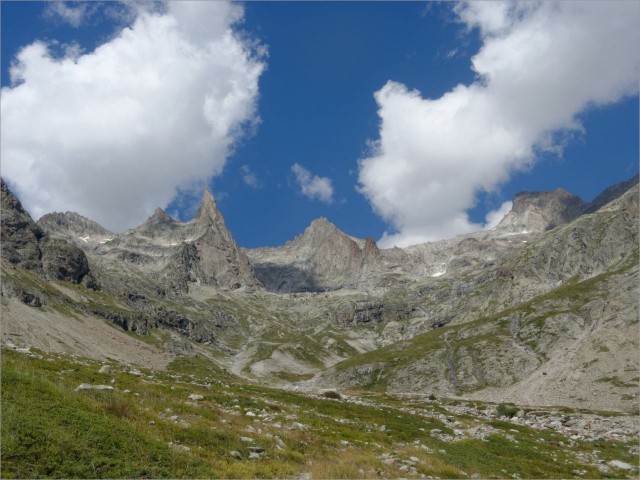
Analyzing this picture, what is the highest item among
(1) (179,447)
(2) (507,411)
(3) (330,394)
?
(2) (507,411)

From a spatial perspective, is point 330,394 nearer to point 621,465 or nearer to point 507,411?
point 507,411

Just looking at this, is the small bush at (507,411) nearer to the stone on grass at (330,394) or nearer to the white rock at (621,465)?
the stone on grass at (330,394)

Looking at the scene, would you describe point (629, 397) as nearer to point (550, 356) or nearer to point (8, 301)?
point (550, 356)

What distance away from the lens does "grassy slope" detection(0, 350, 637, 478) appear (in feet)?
60.1

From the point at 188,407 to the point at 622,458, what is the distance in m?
37.8

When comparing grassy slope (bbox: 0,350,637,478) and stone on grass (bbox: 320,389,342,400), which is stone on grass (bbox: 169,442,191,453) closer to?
grassy slope (bbox: 0,350,637,478)

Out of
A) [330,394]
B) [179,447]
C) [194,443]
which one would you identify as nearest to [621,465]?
[194,443]

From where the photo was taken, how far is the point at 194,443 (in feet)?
76.5

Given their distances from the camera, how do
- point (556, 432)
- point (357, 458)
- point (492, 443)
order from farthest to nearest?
point (556, 432), point (492, 443), point (357, 458)

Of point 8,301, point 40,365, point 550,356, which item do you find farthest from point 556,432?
point 8,301

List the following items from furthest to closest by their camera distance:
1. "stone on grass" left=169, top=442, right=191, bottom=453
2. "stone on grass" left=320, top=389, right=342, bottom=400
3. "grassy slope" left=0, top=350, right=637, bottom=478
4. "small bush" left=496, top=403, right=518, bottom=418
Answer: "small bush" left=496, top=403, right=518, bottom=418, "stone on grass" left=320, top=389, right=342, bottom=400, "stone on grass" left=169, top=442, right=191, bottom=453, "grassy slope" left=0, top=350, right=637, bottom=478

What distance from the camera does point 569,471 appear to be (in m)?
34.9

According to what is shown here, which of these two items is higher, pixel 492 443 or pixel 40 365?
pixel 492 443

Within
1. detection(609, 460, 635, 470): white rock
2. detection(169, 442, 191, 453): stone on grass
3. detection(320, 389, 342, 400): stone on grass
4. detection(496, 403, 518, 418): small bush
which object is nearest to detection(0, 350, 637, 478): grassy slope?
detection(169, 442, 191, 453): stone on grass
